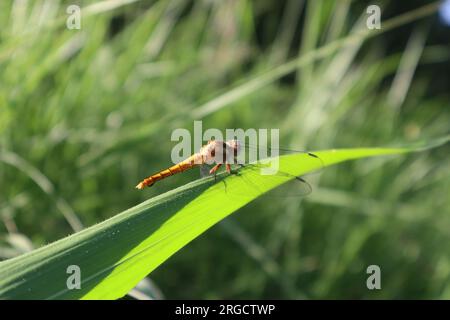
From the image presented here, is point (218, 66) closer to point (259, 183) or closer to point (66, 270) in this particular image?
point (259, 183)

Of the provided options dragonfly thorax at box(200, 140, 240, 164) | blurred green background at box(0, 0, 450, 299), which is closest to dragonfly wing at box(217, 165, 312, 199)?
dragonfly thorax at box(200, 140, 240, 164)

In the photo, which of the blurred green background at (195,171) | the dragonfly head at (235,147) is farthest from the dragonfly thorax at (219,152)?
the blurred green background at (195,171)

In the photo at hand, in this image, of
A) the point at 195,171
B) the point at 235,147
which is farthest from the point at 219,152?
the point at 195,171

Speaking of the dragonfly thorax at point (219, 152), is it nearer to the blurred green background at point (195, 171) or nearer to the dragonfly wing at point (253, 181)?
the dragonfly wing at point (253, 181)

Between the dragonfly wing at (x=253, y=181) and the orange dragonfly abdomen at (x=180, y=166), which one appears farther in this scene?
the orange dragonfly abdomen at (x=180, y=166)

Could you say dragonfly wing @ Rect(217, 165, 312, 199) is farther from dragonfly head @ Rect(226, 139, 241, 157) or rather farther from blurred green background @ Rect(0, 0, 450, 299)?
blurred green background @ Rect(0, 0, 450, 299)
